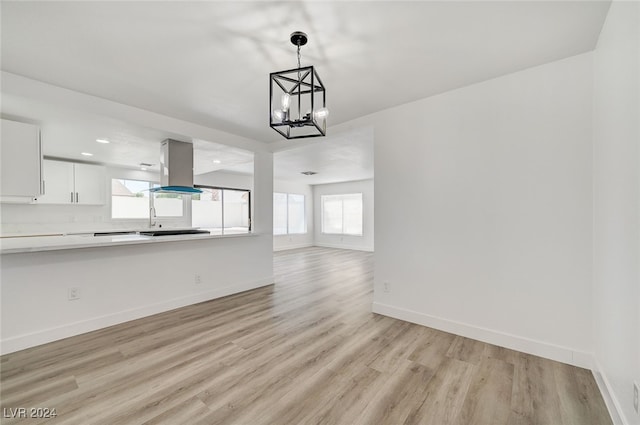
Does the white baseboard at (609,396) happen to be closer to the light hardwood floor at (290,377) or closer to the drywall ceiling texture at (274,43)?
the light hardwood floor at (290,377)

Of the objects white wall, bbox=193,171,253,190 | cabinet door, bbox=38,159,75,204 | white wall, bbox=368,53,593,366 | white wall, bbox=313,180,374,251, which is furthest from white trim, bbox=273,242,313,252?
white wall, bbox=368,53,593,366

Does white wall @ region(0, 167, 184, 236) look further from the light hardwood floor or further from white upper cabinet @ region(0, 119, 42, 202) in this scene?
the light hardwood floor

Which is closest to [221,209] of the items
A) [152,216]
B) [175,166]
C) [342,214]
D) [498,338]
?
[152,216]

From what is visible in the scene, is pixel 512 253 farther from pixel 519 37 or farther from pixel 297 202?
pixel 297 202

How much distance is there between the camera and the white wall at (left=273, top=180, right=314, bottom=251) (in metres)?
9.23

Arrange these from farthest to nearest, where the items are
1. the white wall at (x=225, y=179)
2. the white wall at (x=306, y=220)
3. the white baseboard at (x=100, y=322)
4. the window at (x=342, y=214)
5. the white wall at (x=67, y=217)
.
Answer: the window at (x=342, y=214) → the white wall at (x=306, y=220) → the white wall at (x=225, y=179) → the white wall at (x=67, y=217) → the white baseboard at (x=100, y=322)

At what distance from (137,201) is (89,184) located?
1.01 m

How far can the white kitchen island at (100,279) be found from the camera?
2418 mm

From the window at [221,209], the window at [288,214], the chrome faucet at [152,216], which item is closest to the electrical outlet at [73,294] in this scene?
the chrome faucet at [152,216]

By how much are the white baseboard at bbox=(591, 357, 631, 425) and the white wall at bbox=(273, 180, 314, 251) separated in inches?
311

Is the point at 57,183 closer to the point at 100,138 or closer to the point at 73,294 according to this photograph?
the point at 100,138

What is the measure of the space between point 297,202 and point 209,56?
8.02 meters

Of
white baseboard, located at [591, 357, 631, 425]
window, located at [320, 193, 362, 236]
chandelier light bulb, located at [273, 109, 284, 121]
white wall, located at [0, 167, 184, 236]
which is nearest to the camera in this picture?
white baseboard, located at [591, 357, 631, 425]

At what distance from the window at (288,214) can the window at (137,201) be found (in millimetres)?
3461
